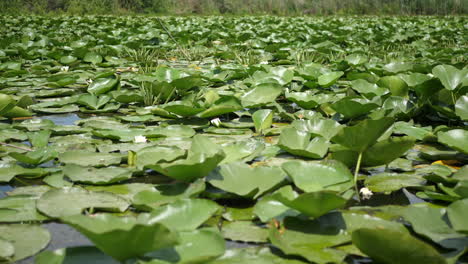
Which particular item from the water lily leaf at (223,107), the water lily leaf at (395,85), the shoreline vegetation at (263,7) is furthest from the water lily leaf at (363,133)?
the shoreline vegetation at (263,7)

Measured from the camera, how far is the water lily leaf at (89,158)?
3.70 feet

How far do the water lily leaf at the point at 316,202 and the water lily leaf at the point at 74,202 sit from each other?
0.37 m

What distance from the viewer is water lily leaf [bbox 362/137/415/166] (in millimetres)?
980

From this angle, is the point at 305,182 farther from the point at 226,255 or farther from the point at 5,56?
the point at 5,56

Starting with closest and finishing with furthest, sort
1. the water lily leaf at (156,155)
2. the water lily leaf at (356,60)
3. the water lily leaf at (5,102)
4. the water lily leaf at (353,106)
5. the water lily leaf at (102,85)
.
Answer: the water lily leaf at (156,155), the water lily leaf at (353,106), the water lily leaf at (5,102), the water lily leaf at (102,85), the water lily leaf at (356,60)

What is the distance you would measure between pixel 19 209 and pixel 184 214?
37 centimetres

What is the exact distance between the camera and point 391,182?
1.01m

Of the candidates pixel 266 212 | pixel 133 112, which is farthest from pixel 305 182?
pixel 133 112

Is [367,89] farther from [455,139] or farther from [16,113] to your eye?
[16,113]

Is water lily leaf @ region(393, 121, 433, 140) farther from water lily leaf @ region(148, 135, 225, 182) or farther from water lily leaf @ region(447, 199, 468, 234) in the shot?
water lily leaf @ region(148, 135, 225, 182)

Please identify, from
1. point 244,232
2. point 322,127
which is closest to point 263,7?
point 322,127

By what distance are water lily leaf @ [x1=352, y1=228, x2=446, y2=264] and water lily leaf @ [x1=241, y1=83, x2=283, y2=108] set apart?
1084mm

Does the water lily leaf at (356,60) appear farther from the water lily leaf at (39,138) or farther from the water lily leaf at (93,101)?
the water lily leaf at (39,138)

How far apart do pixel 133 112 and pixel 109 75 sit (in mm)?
434
